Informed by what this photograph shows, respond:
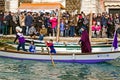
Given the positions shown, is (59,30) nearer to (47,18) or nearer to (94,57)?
(47,18)

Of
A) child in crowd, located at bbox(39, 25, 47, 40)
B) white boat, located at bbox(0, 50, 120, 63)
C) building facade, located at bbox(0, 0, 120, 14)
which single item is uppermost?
building facade, located at bbox(0, 0, 120, 14)

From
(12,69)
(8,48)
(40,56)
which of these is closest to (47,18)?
(8,48)

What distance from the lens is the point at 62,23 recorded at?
35469 mm

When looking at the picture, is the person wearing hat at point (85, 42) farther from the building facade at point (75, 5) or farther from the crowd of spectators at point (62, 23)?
the building facade at point (75, 5)

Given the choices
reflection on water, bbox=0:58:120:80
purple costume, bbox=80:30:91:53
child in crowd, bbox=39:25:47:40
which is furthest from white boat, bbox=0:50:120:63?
child in crowd, bbox=39:25:47:40

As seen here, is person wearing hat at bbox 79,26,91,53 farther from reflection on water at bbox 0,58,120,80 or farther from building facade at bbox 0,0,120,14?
building facade at bbox 0,0,120,14

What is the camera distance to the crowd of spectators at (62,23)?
3528cm

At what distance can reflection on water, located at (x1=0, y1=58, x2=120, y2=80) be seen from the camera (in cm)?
2314

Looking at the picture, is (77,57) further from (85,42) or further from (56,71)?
(56,71)

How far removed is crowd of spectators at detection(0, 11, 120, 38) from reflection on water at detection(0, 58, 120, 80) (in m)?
7.24

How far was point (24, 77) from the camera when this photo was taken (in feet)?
74.8

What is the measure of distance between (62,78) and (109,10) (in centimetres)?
2554

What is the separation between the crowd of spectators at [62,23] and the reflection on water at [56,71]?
724 centimetres

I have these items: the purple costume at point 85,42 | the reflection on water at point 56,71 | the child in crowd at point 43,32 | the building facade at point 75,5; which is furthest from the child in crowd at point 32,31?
the building facade at point 75,5
